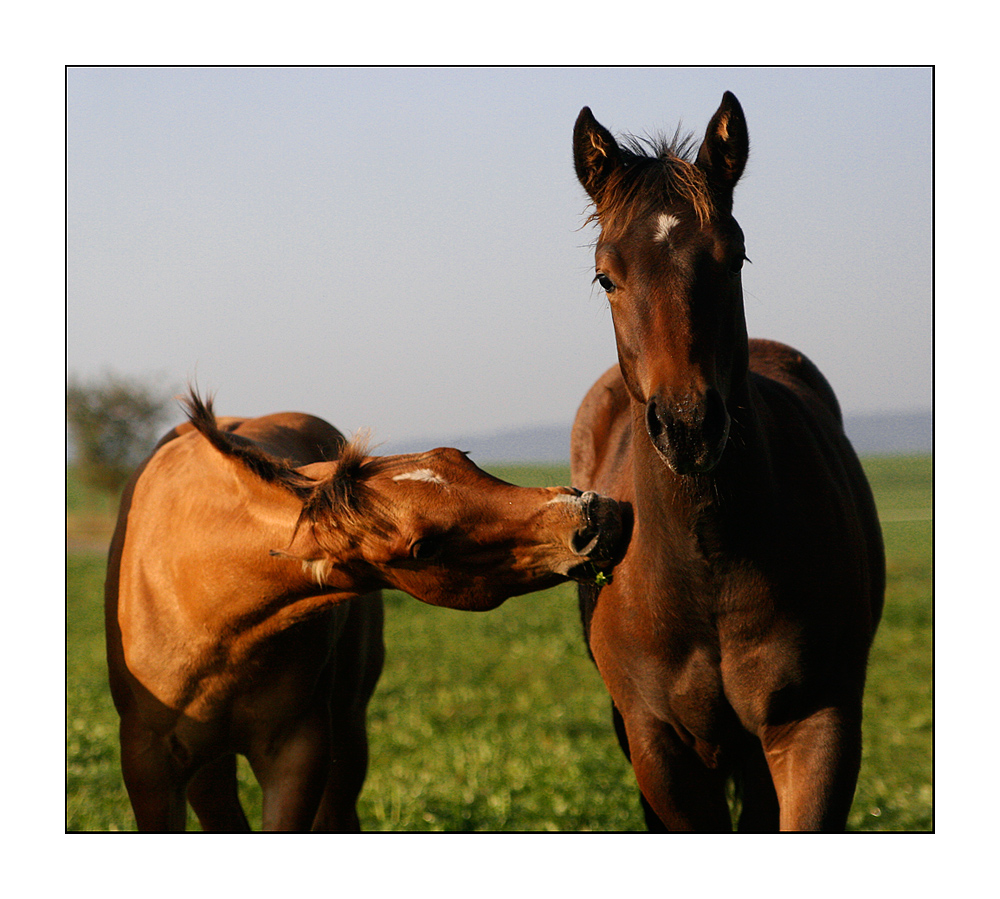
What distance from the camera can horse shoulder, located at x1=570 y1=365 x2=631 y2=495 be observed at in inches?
173

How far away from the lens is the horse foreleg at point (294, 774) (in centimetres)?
346

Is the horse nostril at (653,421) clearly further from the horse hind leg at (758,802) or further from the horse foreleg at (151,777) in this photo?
the horse foreleg at (151,777)

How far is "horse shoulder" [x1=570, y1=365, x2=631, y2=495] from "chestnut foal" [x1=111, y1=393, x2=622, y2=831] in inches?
54.7

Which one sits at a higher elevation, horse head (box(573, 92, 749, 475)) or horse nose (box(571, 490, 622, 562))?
horse head (box(573, 92, 749, 475))

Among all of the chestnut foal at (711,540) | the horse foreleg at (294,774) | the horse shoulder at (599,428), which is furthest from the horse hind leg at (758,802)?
the horse foreleg at (294,774)

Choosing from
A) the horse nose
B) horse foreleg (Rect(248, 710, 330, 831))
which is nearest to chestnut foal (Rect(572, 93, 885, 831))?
the horse nose

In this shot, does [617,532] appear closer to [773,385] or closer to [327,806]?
[773,385]

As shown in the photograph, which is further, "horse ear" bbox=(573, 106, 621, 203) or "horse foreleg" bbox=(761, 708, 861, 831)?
"horse ear" bbox=(573, 106, 621, 203)

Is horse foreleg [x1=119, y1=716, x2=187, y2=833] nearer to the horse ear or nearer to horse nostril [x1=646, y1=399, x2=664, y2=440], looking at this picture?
horse nostril [x1=646, y1=399, x2=664, y2=440]

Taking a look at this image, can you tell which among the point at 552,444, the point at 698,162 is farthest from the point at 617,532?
the point at 552,444

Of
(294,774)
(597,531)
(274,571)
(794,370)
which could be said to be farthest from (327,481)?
(794,370)

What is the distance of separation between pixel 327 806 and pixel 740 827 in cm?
184

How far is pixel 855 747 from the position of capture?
127 inches
